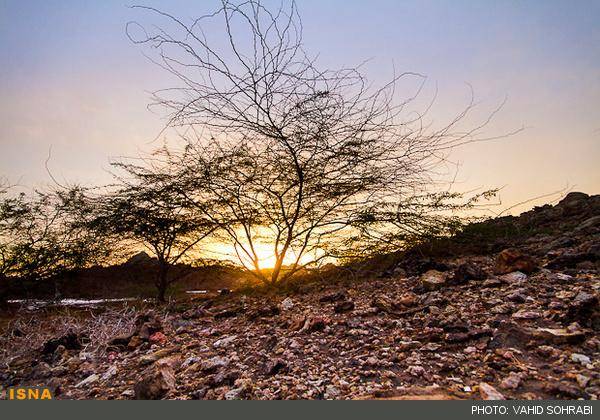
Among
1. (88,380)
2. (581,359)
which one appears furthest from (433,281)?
(88,380)

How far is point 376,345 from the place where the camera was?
2.65 metres

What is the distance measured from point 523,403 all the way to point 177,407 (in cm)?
165

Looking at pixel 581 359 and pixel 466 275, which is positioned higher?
pixel 466 275

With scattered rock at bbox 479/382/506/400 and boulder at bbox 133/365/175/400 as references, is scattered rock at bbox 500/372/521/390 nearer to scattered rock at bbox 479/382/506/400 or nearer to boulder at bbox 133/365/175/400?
scattered rock at bbox 479/382/506/400

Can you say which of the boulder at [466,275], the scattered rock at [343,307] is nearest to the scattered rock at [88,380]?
the scattered rock at [343,307]

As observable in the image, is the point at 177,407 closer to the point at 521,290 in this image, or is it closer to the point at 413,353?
the point at 413,353

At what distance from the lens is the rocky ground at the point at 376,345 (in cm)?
212

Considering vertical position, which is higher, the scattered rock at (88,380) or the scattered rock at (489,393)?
the scattered rock at (489,393)

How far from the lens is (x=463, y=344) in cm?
246

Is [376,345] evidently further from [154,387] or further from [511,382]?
[154,387]

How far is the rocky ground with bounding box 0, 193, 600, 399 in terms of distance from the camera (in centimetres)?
212

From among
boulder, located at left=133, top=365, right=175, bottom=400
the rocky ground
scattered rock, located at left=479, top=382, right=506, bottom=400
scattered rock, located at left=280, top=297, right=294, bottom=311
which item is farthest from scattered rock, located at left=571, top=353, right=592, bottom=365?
scattered rock, located at left=280, top=297, right=294, bottom=311

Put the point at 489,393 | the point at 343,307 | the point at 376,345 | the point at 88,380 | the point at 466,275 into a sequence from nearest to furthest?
the point at 489,393 → the point at 376,345 → the point at 88,380 → the point at 343,307 → the point at 466,275

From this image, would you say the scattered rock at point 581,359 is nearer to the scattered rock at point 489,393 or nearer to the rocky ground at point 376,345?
the rocky ground at point 376,345
